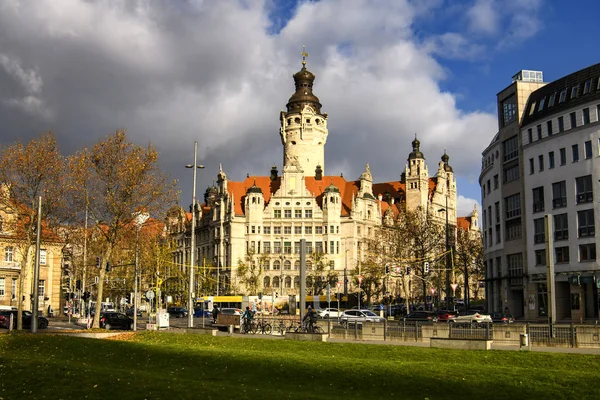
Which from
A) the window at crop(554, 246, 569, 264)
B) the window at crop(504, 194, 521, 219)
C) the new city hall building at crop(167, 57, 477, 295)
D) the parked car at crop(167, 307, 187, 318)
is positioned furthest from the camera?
the new city hall building at crop(167, 57, 477, 295)

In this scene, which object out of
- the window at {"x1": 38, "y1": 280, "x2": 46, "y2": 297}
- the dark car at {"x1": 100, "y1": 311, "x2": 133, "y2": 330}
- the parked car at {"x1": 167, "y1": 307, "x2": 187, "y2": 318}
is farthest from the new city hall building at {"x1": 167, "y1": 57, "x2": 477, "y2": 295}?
the dark car at {"x1": 100, "y1": 311, "x2": 133, "y2": 330}

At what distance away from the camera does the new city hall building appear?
420 ft

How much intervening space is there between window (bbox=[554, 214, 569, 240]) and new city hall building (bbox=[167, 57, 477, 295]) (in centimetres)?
5904

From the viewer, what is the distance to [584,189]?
6397 centimetres

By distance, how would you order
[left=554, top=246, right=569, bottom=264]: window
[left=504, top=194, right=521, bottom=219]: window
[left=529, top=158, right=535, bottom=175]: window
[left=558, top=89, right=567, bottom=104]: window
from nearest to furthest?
[left=554, top=246, right=569, bottom=264]: window, [left=558, top=89, right=567, bottom=104]: window, [left=529, top=158, right=535, bottom=175]: window, [left=504, top=194, right=521, bottom=219]: window

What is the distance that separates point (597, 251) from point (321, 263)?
59.3 metres

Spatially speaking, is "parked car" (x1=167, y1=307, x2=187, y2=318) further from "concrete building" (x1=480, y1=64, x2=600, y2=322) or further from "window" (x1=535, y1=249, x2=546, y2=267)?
"window" (x1=535, y1=249, x2=546, y2=267)

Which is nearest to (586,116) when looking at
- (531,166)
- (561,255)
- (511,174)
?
(531,166)

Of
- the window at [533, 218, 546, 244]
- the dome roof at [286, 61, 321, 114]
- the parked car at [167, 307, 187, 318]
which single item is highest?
the dome roof at [286, 61, 321, 114]

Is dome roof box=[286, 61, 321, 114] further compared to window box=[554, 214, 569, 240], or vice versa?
dome roof box=[286, 61, 321, 114]

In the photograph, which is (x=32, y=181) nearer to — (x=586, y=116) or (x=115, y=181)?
(x=115, y=181)

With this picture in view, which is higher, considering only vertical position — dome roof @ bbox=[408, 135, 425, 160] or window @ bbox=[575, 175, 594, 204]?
dome roof @ bbox=[408, 135, 425, 160]

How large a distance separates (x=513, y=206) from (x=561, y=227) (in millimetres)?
8650

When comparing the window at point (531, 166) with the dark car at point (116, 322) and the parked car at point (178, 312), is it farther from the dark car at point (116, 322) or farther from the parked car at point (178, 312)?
the parked car at point (178, 312)
